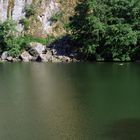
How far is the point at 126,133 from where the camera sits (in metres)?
27.1

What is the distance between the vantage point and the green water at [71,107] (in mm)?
27562

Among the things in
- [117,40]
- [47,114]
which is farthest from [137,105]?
[117,40]

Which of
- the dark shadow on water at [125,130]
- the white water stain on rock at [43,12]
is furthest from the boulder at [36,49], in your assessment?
the dark shadow on water at [125,130]

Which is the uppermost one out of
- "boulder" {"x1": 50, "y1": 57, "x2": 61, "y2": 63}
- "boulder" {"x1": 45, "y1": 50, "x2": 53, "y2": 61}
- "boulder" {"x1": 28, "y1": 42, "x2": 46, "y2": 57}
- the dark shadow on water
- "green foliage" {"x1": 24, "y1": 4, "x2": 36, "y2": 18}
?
"green foliage" {"x1": 24, "y1": 4, "x2": 36, "y2": 18}

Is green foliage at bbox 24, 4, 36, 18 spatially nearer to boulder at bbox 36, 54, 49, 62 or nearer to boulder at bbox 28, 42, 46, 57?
boulder at bbox 28, 42, 46, 57

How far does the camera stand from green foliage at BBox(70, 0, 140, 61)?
79.6 meters

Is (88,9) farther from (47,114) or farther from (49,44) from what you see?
(47,114)

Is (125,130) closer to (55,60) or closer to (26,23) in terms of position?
(55,60)

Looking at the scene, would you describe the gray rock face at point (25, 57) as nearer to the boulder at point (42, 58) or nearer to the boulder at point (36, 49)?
the boulder at point (36, 49)

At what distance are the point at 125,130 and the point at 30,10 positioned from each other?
71037 mm

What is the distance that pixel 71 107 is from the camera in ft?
116

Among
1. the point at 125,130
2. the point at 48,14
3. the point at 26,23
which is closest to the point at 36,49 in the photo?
the point at 26,23

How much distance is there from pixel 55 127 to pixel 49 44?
62.9m

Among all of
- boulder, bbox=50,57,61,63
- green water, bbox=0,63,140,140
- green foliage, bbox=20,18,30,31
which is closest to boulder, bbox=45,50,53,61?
boulder, bbox=50,57,61,63
